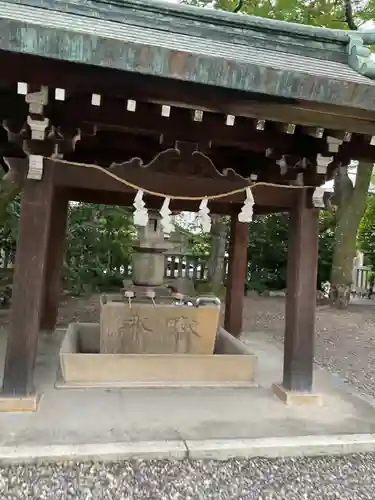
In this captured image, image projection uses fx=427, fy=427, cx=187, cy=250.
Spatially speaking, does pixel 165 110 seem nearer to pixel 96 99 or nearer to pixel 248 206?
pixel 96 99

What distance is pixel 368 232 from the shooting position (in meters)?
12.5

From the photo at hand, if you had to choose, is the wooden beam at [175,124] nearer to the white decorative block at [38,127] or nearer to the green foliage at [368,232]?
the white decorative block at [38,127]

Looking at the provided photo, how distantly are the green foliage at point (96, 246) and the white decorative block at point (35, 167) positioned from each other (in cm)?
606

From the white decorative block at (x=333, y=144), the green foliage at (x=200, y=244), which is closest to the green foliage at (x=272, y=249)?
the green foliage at (x=200, y=244)

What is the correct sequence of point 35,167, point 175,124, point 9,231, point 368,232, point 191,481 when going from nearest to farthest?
Result: point 191,481 < point 35,167 < point 175,124 < point 9,231 < point 368,232

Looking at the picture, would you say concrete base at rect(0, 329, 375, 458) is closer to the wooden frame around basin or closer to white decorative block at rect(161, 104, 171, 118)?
the wooden frame around basin

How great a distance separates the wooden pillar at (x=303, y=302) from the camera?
334cm

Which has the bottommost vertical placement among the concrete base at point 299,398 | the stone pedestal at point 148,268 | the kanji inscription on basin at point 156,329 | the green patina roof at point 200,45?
the concrete base at point 299,398

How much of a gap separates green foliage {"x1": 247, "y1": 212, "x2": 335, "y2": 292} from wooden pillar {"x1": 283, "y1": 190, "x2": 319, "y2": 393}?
7.82 meters

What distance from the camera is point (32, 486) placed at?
7.00ft

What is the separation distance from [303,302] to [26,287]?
6.76 feet

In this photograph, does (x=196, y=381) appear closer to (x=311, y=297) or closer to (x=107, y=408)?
(x=107, y=408)

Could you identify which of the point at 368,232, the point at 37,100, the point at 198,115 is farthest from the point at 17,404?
the point at 368,232

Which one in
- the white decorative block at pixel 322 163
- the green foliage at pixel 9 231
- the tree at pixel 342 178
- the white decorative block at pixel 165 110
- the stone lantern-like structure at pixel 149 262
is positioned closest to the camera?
the white decorative block at pixel 165 110
